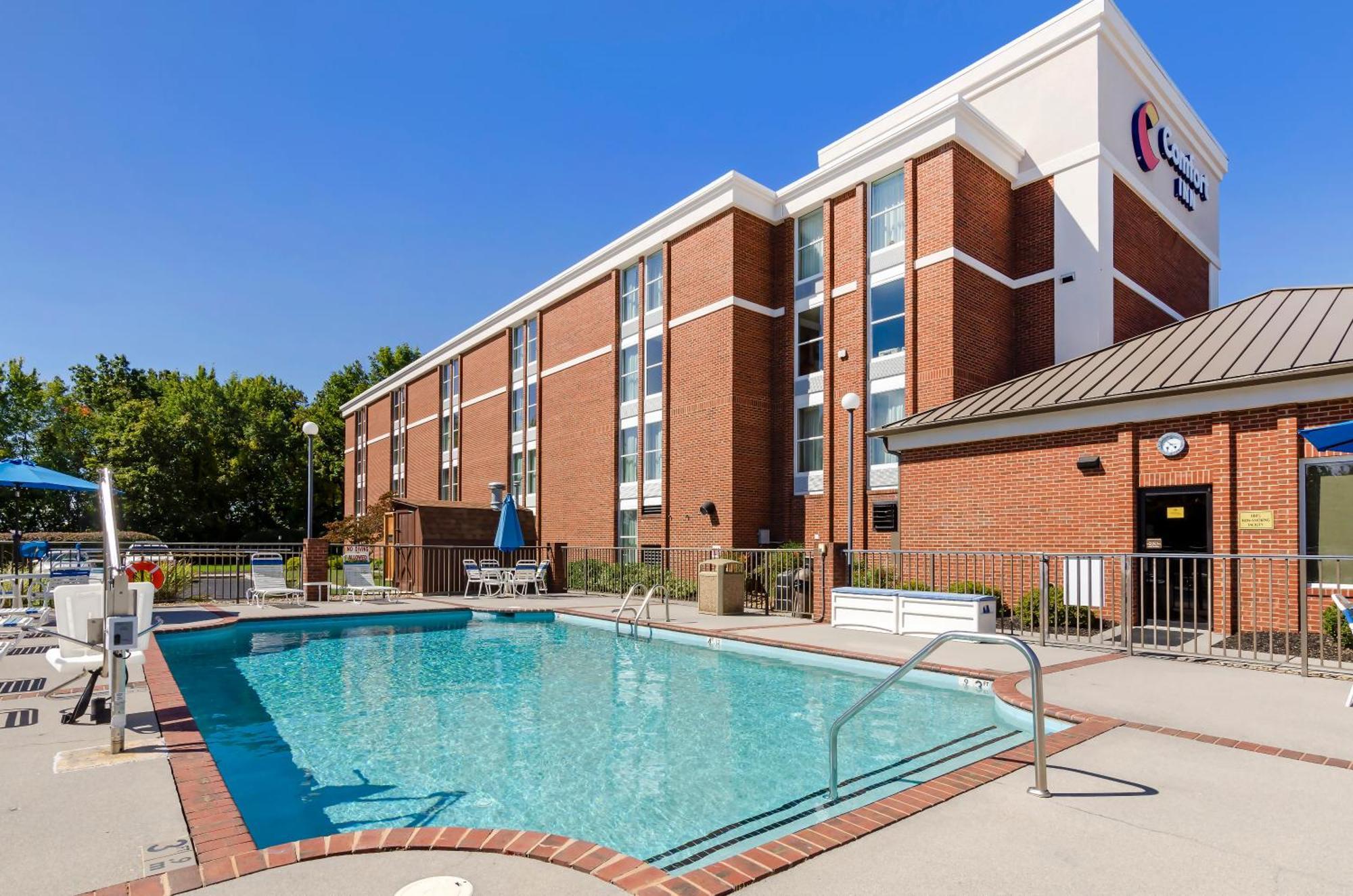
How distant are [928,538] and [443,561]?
13237 mm

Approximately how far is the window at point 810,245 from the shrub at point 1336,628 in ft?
46.7

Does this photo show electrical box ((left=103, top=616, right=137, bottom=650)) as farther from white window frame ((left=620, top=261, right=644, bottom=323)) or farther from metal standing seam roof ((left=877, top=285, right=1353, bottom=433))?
white window frame ((left=620, top=261, right=644, bottom=323))

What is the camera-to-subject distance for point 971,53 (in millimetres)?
21484

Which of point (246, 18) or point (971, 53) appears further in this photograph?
point (971, 53)

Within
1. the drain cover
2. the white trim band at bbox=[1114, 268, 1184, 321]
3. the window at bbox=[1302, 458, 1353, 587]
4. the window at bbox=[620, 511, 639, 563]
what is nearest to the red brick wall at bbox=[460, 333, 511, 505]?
the window at bbox=[620, 511, 639, 563]

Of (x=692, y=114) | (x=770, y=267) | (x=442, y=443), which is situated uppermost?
(x=692, y=114)

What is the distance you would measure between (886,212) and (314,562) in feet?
55.7

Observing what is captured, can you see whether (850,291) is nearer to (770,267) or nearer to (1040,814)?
(770,267)

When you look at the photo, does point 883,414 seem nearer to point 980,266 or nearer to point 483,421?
point 980,266

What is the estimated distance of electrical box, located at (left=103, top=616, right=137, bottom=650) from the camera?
4840 mm

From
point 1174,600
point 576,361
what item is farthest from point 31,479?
point 1174,600

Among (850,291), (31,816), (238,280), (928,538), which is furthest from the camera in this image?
(238,280)

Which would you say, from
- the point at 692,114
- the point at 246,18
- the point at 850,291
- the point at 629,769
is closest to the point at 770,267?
the point at 850,291

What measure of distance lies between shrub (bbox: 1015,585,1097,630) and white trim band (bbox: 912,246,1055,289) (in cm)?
872
